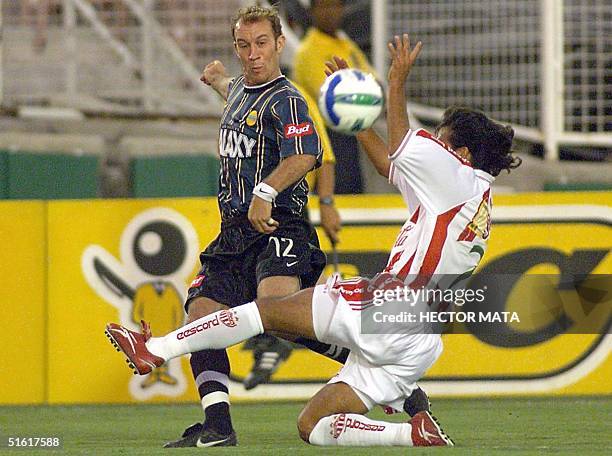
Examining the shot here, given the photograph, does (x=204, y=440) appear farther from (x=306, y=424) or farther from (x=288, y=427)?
(x=288, y=427)

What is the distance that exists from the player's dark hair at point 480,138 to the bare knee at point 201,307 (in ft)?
4.14

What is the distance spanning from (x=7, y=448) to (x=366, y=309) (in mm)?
1680

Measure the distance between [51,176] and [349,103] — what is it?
5.40m

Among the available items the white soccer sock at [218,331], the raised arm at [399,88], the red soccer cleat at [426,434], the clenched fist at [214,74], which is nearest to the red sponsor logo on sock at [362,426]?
the red soccer cleat at [426,434]

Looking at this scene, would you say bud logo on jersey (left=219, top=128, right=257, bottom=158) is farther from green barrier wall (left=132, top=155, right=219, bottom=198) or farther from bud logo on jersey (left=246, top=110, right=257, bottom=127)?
green barrier wall (left=132, top=155, right=219, bottom=198)

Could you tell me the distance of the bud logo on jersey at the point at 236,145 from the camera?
7.00 metres

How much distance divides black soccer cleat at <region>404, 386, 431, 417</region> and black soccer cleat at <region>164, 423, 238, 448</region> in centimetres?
83

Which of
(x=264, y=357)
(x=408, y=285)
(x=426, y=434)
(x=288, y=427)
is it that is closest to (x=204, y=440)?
(x=426, y=434)

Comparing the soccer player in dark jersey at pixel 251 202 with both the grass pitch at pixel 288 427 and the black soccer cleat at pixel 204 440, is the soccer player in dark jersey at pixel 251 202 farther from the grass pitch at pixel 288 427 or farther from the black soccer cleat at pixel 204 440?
the grass pitch at pixel 288 427

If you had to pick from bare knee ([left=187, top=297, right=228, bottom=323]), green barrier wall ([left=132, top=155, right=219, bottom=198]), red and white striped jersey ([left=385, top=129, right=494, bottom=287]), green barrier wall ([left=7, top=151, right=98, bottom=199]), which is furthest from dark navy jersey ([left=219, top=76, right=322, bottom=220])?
green barrier wall ([left=7, top=151, right=98, bottom=199])

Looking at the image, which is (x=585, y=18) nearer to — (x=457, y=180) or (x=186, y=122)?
(x=186, y=122)

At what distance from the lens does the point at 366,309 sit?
663 centimetres

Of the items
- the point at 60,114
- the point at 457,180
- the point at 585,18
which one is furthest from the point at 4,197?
the point at 457,180

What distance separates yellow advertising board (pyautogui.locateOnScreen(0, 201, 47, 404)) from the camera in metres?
9.72
